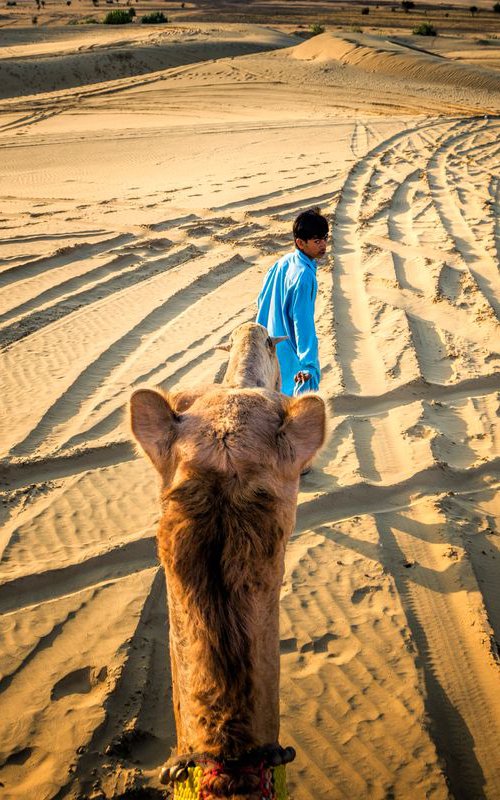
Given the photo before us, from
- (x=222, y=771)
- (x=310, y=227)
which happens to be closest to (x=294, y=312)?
(x=310, y=227)

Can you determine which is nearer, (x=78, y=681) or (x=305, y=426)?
(x=305, y=426)

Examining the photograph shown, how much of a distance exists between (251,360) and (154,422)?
0.76 meters

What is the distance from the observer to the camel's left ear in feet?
6.94

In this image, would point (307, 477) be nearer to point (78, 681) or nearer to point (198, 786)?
Answer: point (78, 681)

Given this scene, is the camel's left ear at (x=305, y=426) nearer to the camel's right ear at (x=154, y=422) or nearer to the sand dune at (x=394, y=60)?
the camel's right ear at (x=154, y=422)

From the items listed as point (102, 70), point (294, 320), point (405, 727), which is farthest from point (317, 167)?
point (102, 70)

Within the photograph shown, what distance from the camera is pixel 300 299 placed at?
4637mm

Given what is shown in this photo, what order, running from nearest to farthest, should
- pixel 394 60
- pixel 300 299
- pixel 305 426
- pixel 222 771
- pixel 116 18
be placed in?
pixel 222 771, pixel 305 426, pixel 300 299, pixel 394 60, pixel 116 18

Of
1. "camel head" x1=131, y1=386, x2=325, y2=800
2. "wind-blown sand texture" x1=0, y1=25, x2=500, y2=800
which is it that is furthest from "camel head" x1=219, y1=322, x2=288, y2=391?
"wind-blown sand texture" x1=0, y1=25, x2=500, y2=800

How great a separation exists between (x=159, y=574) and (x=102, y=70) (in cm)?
3323

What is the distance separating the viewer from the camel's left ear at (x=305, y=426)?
2.12 meters

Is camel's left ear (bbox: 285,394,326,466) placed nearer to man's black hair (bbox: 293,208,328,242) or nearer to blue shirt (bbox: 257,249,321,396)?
blue shirt (bbox: 257,249,321,396)

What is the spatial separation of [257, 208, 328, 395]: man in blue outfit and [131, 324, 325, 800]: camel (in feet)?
8.59

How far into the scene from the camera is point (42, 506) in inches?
195
